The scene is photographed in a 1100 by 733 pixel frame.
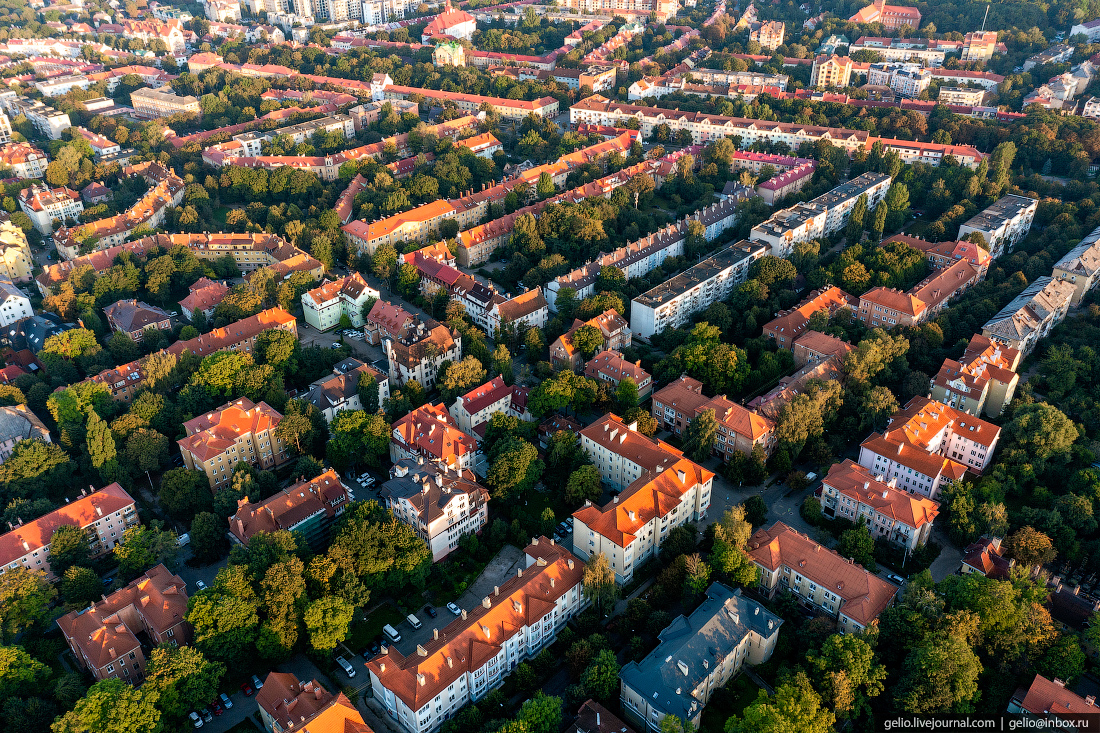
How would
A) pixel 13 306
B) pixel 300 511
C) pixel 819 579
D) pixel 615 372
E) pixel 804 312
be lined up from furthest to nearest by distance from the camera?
pixel 13 306 → pixel 804 312 → pixel 615 372 → pixel 300 511 → pixel 819 579

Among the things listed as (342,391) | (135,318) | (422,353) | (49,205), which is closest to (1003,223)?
(422,353)

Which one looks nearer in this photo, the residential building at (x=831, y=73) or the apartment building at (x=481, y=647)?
the apartment building at (x=481, y=647)

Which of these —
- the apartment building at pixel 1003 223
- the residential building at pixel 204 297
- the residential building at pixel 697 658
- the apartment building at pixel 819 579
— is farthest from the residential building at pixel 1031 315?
the residential building at pixel 204 297

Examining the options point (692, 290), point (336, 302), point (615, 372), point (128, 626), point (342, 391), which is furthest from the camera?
point (336, 302)

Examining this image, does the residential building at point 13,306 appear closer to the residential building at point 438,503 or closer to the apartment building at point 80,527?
the apartment building at point 80,527

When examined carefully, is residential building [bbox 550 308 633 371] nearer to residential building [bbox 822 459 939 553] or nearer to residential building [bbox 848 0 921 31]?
residential building [bbox 822 459 939 553]

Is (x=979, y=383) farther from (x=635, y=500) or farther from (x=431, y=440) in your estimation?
(x=431, y=440)
